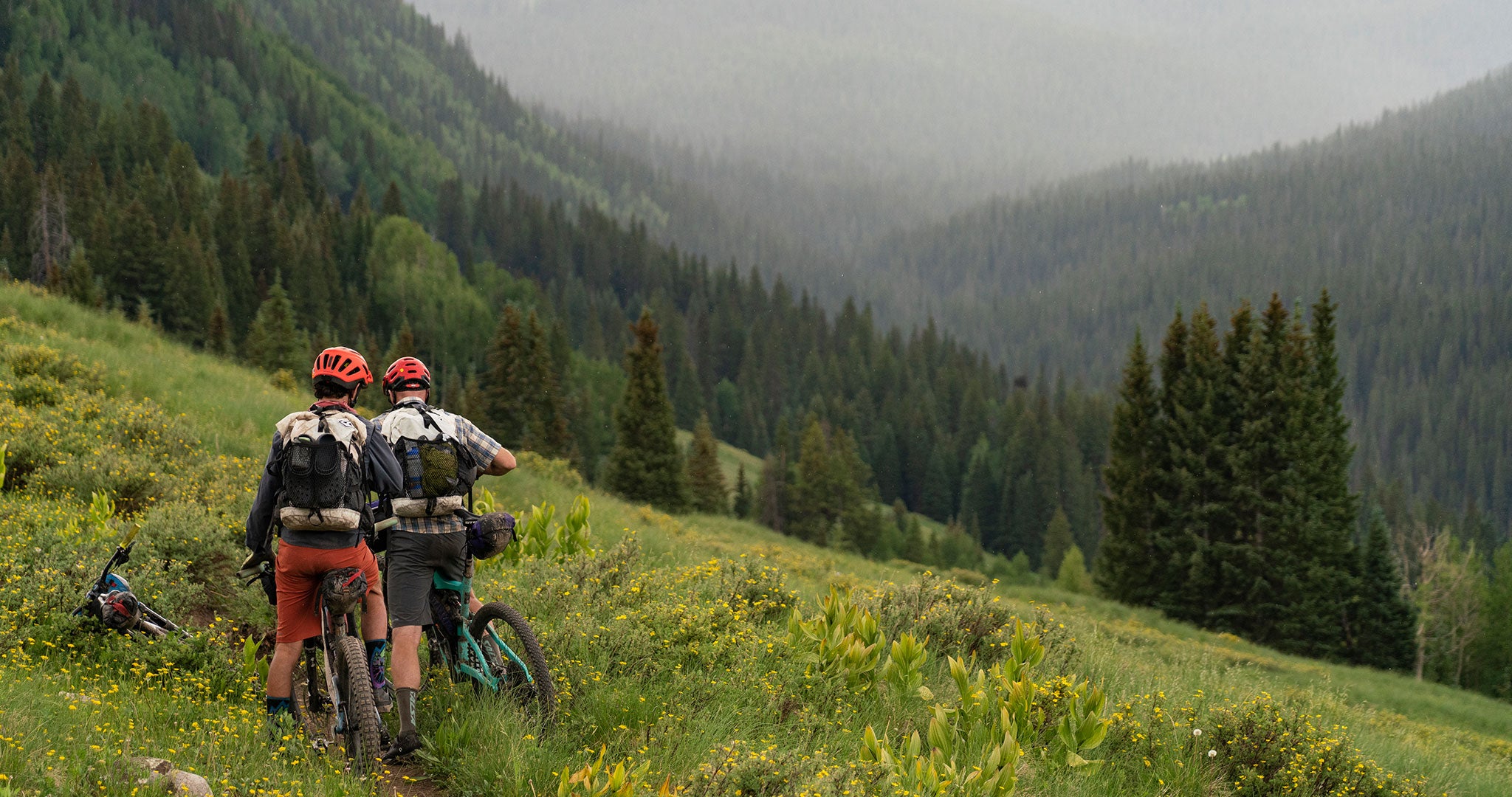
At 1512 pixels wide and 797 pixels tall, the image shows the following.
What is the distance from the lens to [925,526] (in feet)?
378

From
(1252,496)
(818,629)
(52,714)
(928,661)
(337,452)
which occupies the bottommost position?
(1252,496)

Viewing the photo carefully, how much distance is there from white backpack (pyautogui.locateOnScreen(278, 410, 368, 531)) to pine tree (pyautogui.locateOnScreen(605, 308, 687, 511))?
43.3 metres

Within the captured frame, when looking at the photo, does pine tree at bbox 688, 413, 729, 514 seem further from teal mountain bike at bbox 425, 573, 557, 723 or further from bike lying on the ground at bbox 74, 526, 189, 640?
teal mountain bike at bbox 425, 573, 557, 723

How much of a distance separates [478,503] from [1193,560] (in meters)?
34.4

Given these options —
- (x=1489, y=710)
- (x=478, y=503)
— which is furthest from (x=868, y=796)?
(x=1489, y=710)

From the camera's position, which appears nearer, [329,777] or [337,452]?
[329,777]

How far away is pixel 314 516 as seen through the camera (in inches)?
197

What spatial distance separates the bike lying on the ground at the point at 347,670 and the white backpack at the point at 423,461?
1.85 ft

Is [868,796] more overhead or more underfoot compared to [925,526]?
more overhead

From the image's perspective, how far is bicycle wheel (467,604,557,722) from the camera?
18.0 ft

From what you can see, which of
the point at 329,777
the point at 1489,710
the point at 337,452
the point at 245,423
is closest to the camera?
the point at 329,777

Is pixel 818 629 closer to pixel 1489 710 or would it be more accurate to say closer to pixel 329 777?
pixel 329 777

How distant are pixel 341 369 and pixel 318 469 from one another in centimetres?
66

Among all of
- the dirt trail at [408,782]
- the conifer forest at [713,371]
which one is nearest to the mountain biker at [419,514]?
the dirt trail at [408,782]
